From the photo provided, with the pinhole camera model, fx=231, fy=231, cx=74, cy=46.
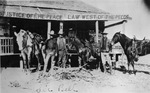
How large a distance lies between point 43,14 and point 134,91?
2272mm

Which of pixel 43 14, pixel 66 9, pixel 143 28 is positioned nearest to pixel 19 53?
pixel 43 14

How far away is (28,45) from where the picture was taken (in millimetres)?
4316

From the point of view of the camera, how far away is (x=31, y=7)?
4539 millimetres

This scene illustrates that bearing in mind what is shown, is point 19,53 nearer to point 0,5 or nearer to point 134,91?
point 0,5

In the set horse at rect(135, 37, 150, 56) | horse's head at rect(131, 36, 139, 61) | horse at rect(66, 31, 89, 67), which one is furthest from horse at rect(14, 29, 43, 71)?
horse at rect(135, 37, 150, 56)

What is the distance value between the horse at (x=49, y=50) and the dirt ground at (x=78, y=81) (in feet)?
0.74

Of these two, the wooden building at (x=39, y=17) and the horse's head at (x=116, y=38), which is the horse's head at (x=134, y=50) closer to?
the horse's head at (x=116, y=38)

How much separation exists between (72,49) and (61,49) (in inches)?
8.8

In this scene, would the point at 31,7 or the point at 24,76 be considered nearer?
the point at 24,76

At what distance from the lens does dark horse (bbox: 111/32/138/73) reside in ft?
14.9

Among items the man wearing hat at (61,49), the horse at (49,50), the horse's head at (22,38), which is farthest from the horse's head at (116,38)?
the horse's head at (22,38)

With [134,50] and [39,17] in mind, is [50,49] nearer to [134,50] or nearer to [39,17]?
[39,17]

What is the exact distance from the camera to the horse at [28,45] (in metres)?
4.29

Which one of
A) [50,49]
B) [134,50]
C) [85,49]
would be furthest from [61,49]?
[134,50]
